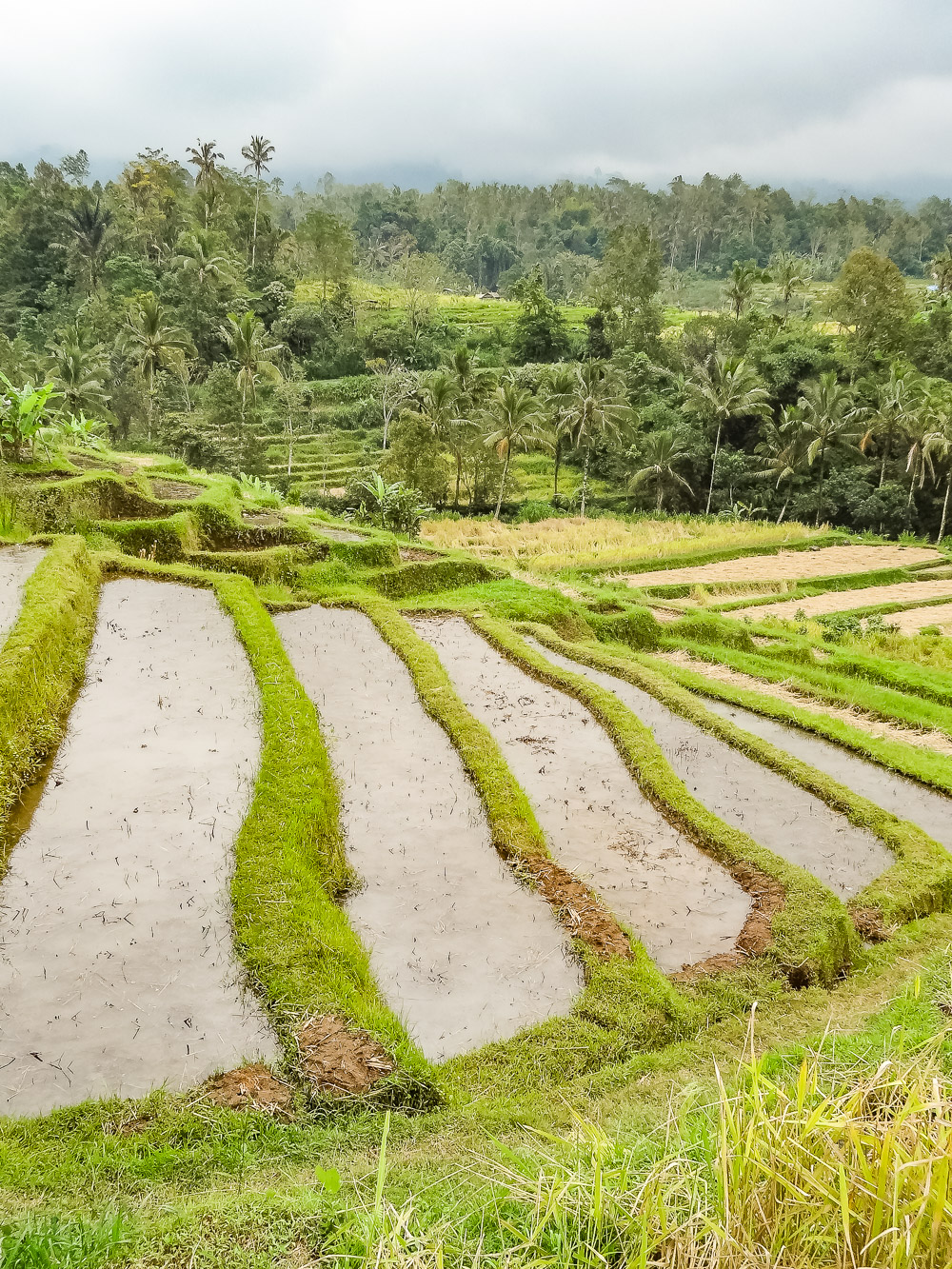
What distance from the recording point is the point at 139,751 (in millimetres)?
6309

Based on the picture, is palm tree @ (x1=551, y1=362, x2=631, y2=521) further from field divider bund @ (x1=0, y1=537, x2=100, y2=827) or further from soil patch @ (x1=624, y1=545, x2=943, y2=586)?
field divider bund @ (x1=0, y1=537, x2=100, y2=827)

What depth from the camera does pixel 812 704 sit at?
11.6 meters

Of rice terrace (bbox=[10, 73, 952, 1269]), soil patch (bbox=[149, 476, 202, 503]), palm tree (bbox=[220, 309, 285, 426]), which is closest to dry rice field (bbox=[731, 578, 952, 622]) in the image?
rice terrace (bbox=[10, 73, 952, 1269])

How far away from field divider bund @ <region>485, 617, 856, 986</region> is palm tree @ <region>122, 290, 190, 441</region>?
24775mm

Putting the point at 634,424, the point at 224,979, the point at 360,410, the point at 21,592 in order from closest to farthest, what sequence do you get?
the point at 224,979
the point at 21,592
the point at 634,424
the point at 360,410

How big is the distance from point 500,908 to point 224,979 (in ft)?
5.88

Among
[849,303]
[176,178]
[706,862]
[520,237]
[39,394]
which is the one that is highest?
[520,237]

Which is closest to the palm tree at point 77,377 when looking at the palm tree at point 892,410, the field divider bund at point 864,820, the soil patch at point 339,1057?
the field divider bund at point 864,820

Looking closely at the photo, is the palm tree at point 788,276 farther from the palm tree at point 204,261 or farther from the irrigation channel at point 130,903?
the irrigation channel at point 130,903

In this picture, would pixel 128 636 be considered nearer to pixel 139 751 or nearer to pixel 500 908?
pixel 139 751

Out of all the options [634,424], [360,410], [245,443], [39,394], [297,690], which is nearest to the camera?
[297,690]

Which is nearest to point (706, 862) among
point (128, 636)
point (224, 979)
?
point (224, 979)

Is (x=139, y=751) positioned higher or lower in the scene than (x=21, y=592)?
lower

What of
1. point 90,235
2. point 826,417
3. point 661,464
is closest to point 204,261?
point 90,235
